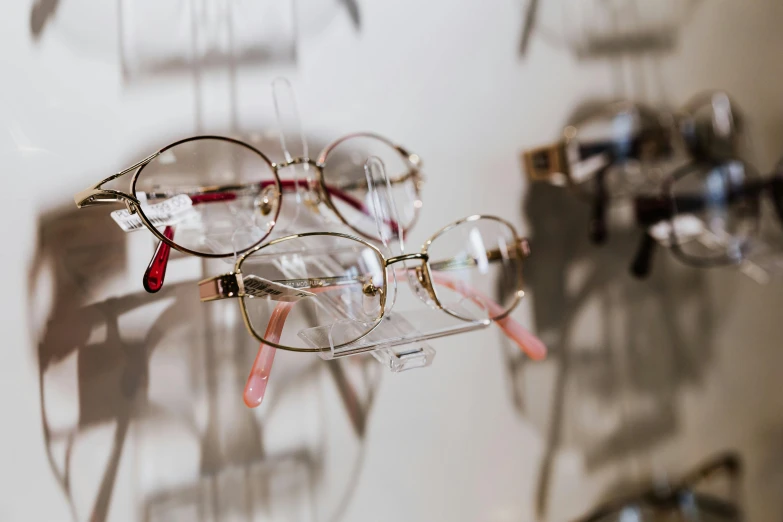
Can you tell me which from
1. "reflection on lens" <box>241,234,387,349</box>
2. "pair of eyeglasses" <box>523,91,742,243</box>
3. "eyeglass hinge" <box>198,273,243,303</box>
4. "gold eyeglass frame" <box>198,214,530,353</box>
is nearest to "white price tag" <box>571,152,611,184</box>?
"pair of eyeglasses" <box>523,91,742,243</box>

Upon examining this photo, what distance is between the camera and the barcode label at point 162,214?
489mm

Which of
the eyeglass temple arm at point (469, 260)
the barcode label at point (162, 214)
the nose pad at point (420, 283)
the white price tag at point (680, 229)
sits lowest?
the nose pad at point (420, 283)

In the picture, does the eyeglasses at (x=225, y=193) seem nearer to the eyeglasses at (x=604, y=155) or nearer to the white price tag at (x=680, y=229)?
the eyeglasses at (x=604, y=155)

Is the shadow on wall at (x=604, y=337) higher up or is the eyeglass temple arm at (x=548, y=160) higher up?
the eyeglass temple arm at (x=548, y=160)

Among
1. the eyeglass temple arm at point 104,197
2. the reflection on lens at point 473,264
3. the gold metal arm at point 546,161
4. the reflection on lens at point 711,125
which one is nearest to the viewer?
the eyeglass temple arm at point 104,197

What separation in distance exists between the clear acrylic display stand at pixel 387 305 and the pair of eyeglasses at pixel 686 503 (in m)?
0.45

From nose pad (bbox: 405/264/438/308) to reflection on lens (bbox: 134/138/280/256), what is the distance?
139mm

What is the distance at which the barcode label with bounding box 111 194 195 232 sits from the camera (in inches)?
19.3

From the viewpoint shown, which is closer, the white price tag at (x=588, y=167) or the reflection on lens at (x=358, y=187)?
the reflection on lens at (x=358, y=187)

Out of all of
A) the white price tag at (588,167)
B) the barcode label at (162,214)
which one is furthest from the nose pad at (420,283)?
the white price tag at (588,167)

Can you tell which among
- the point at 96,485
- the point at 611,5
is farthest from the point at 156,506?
the point at 611,5

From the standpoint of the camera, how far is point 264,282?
483mm

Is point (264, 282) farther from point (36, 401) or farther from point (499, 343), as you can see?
Result: point (499, 343)

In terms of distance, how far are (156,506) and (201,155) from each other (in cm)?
34
